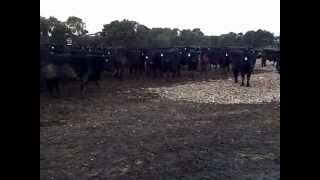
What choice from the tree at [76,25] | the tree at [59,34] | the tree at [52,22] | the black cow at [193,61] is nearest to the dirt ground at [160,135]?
the black cow at [193,61]

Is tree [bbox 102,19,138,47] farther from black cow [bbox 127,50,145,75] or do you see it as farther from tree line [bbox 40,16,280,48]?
black cow [bbox 127,50,145,75]

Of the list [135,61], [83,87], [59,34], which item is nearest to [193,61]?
[135,61]

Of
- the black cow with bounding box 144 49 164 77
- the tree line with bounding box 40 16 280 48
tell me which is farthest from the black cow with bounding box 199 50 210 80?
the tree line with bounding box 40 16 280 48

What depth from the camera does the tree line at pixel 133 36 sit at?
105 ft

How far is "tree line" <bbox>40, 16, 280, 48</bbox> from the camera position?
31.9 metres

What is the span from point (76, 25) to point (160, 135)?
1126 inches

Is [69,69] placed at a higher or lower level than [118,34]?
lower

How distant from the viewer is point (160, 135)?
9.29 meters

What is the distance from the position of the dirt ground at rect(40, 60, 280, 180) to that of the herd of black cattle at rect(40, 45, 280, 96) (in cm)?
78

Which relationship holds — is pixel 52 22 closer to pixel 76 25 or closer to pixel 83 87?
pixel 76 25
